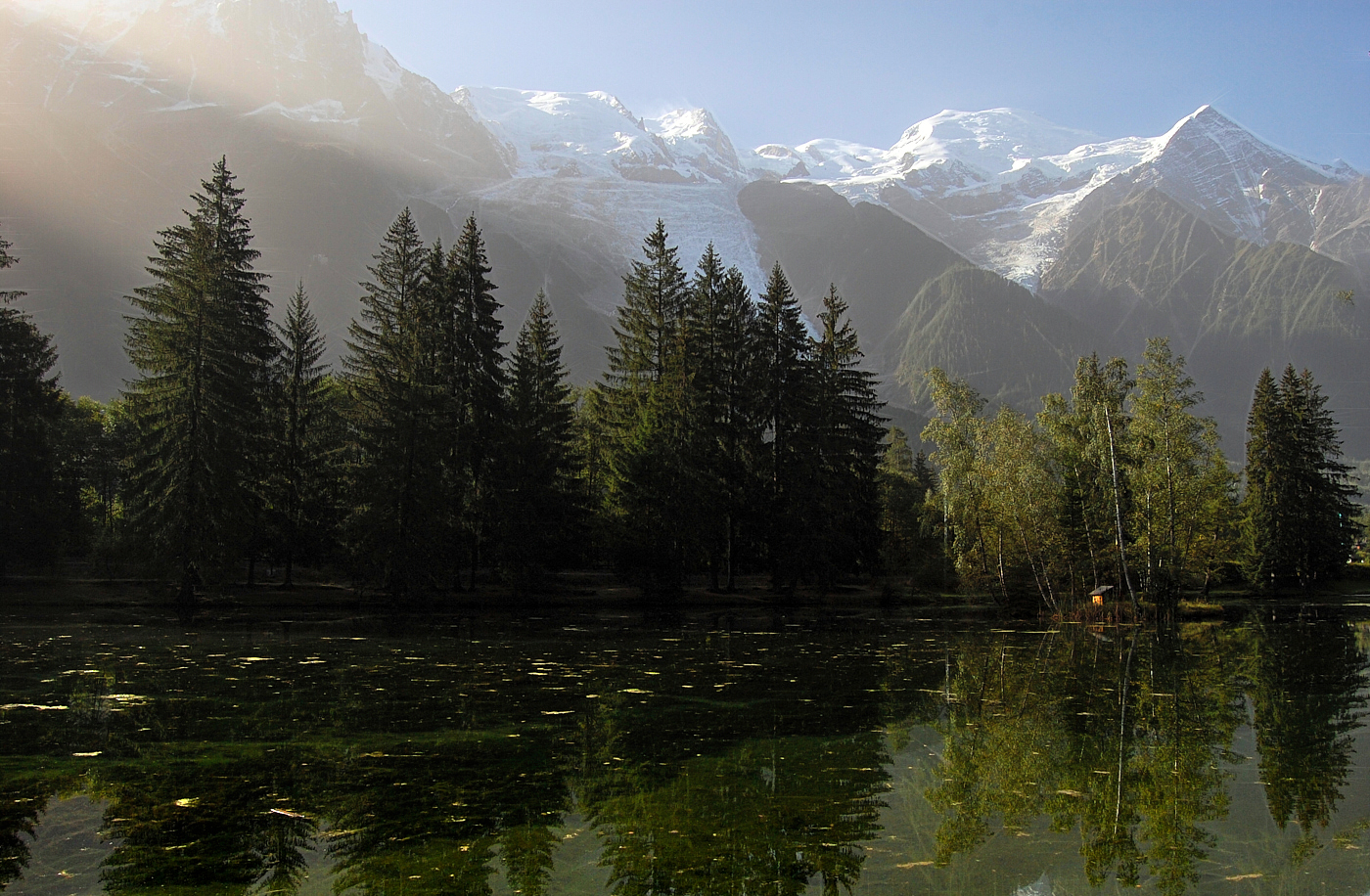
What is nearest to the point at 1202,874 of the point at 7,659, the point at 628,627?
the point at 7,659

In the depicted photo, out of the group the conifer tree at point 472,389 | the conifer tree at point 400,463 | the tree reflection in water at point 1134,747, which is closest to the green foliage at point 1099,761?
the tree reflection in water at point 1134,747

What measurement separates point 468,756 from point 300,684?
701cm

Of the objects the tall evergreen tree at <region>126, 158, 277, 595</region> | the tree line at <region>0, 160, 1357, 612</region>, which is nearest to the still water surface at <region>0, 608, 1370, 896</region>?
the tall evergreen tree at <region>126, 158, 277, 595</region>

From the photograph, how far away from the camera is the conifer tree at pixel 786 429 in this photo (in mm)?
45438

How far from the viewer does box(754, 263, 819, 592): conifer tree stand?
45.4m

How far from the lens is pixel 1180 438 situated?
3731cm

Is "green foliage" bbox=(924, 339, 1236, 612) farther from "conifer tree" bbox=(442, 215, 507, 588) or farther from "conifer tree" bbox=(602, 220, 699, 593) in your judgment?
"conifer tree" bbox=(442, 215, 507, 588)

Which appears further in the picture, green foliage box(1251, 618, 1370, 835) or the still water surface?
green foliage box(1251, 618, 1370, 835)

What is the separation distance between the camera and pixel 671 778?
32.2ft

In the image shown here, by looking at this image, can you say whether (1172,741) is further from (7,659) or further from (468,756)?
(7,659)

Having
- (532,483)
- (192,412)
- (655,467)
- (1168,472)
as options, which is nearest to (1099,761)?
(1168,472)

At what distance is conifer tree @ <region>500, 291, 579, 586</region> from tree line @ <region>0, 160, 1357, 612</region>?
14 cm

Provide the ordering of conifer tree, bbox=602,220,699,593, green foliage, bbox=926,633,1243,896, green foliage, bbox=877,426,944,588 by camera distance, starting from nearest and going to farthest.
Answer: green foliage, bbox=926,633,1243,896 < conifer tree, bbox=602,220,699,593 < green foliage, bbox=877,426,944,588

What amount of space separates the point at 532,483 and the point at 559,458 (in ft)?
14.6
